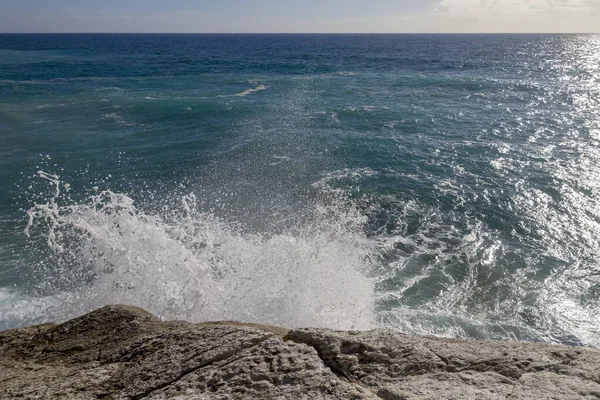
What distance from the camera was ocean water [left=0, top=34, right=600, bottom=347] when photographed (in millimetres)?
10141

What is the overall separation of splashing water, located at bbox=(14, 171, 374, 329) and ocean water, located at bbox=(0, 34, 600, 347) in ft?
0.15

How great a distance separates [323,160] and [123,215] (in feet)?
32.8

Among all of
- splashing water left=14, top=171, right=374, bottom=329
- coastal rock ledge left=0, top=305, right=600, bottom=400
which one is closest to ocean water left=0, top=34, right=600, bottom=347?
splashing water left=14, top=171, right=374, bottom=329

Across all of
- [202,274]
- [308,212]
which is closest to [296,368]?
[202,274]

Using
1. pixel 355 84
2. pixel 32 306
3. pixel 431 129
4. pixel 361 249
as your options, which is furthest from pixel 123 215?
pixel 355 84

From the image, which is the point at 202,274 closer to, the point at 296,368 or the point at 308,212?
the point at 308,212

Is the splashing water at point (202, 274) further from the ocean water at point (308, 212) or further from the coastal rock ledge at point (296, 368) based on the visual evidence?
the coastal rock ledge at point (296, 368)

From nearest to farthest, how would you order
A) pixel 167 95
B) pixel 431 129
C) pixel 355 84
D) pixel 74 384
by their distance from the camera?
pixel 74 384 → pixel 431 129 → pixel 167 95 → pixel 355 84

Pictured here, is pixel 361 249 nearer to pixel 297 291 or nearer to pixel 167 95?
pixel 297 291

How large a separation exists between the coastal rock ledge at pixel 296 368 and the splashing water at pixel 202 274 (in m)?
4.38

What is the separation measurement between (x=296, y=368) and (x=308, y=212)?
1054 cm

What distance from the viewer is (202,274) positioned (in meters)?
10.4

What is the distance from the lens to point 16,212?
14.4m

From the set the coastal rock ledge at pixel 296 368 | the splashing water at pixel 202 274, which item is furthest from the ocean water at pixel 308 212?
the coastal rock ledge at pixel 296 368
